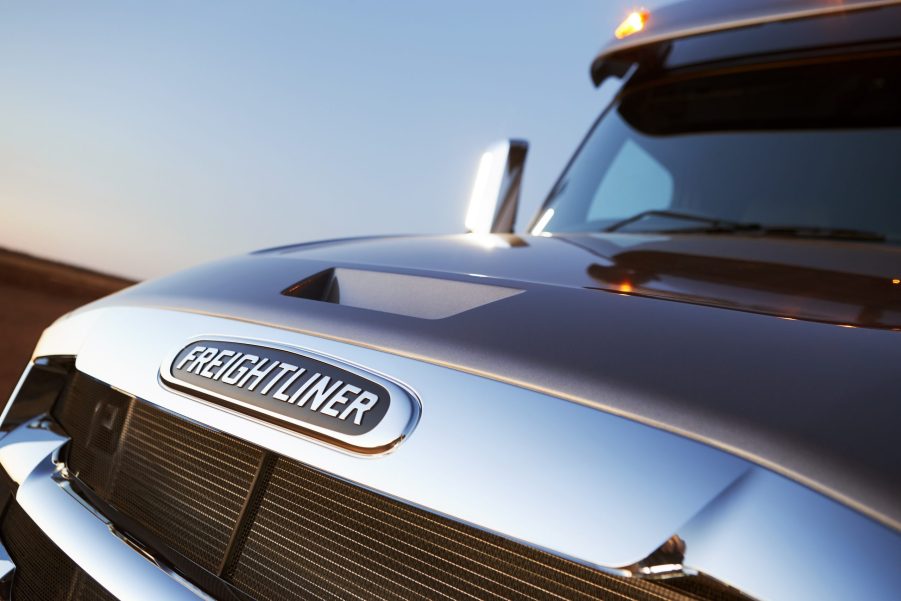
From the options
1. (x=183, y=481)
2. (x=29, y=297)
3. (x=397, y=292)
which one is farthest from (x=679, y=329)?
(x=29, y=297)

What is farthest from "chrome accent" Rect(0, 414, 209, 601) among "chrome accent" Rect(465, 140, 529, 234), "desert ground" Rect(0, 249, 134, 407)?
"desert ground" Rect(0, 249, 134, 407)

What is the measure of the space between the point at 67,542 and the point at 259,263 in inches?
25.4

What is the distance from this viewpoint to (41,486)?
4.61 ft

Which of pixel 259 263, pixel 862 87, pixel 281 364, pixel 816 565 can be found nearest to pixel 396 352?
pixel 281 364

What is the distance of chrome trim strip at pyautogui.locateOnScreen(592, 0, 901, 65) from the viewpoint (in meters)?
1.90

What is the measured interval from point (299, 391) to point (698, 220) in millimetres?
1340

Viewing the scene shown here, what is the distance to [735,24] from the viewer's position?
2.13m

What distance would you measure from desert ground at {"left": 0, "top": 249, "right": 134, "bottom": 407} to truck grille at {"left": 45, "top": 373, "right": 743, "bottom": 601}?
334 centimetres

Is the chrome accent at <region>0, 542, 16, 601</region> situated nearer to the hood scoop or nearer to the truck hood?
the truck hood

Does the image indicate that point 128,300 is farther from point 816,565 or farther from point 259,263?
point 816,565

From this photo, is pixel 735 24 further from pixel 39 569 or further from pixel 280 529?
pixel 39 569

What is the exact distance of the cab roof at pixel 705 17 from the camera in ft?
6.54

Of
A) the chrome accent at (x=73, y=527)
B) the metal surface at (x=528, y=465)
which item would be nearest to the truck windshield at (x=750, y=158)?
the metal surface at (x=528, y=465)

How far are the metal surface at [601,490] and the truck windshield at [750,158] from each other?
3.98ft
